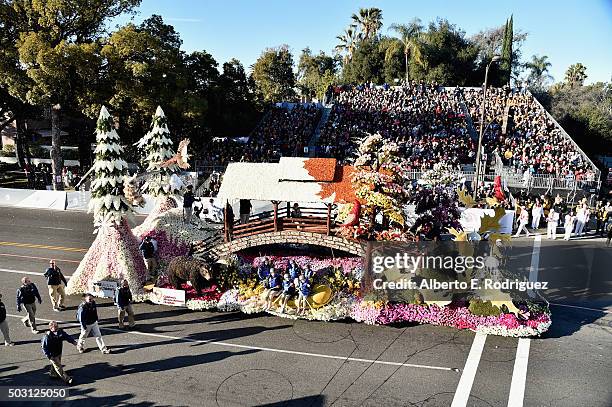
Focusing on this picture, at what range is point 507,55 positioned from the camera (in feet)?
218

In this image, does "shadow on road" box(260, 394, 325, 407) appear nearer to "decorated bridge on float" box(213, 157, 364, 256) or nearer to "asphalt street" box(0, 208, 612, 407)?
"asphalt street" box(0, 208, 612, 407)

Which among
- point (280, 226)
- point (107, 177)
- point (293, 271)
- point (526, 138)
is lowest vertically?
point (293, 271)

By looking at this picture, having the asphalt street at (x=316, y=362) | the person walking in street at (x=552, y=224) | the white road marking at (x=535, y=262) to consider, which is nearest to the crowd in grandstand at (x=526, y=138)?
the person walking in street at (x=552, y=224)

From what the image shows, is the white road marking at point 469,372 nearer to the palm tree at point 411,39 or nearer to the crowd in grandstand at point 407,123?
the crowd in grandstand at point 407,123

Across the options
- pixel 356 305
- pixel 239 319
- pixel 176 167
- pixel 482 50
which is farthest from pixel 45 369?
pixel 482 50

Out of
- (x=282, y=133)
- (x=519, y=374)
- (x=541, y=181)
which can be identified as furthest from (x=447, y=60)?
(x=519, y=374)

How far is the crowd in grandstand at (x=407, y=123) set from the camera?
36719 millimetres

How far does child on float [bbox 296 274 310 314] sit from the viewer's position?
14984 mm

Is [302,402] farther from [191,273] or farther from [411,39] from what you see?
[411,39]

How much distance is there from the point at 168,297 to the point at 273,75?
60.6 m

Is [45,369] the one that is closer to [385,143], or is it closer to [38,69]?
[385,143]

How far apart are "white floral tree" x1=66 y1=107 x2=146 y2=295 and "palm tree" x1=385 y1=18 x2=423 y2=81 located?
53.9 metres

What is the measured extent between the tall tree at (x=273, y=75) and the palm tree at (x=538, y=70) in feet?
131

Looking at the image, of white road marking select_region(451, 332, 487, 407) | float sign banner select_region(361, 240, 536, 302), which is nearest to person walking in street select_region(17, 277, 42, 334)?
float sign banner select_region(361, 240, 536, 302)
